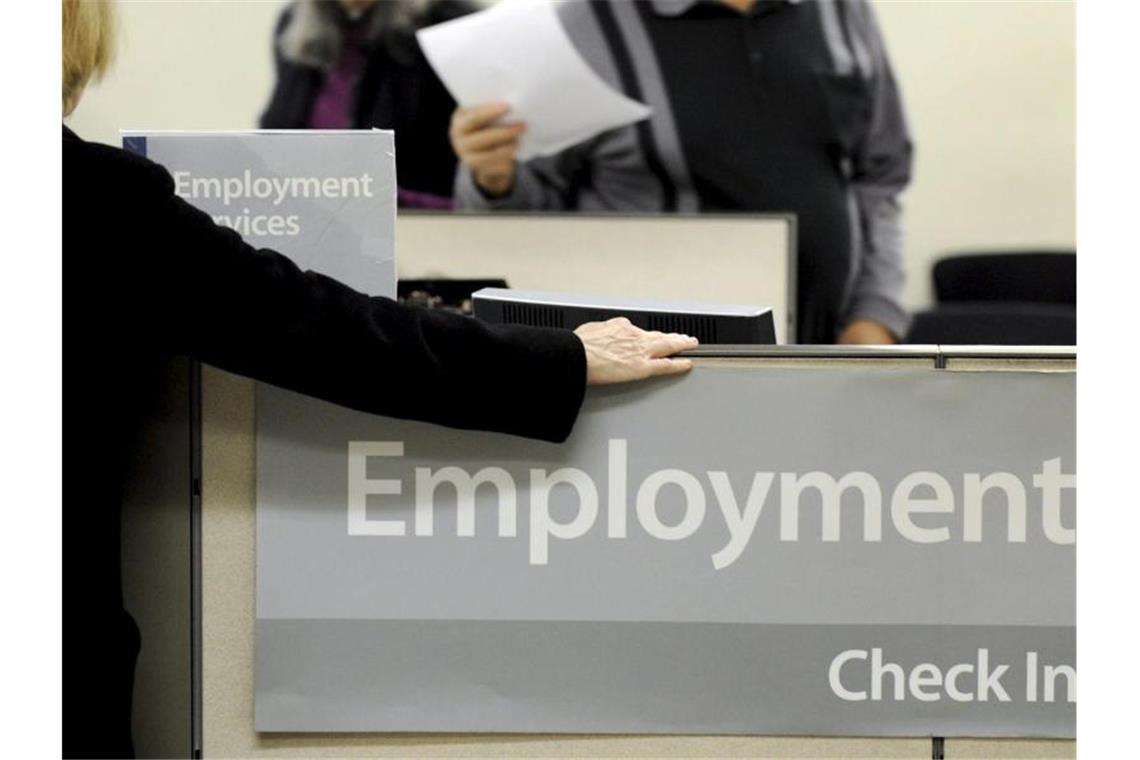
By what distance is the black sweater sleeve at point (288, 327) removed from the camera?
1545mm

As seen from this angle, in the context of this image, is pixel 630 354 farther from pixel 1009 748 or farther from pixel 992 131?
pixel 992 131

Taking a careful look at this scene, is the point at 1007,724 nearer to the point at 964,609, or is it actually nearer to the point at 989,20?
the point at 964,609

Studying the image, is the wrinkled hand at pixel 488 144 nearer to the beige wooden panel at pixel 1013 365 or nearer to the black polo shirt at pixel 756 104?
the black polo shirt at pixel 756 104

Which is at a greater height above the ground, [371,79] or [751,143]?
[371,79]

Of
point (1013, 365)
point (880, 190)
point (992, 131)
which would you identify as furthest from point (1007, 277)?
point (1013, 365)

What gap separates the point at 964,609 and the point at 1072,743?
0.20 m

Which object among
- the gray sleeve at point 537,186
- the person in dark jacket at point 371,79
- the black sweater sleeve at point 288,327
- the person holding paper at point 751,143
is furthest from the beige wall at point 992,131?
the black sweater sleeve at point 288,327

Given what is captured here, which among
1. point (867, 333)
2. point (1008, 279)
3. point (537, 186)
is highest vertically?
point (537, 186)

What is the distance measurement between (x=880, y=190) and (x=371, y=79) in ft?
5.23

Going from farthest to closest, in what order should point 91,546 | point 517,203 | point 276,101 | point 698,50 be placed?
point 276,101 < point 698,50 < point 517,203 < point 91,546

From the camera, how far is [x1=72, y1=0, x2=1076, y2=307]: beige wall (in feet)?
16.3

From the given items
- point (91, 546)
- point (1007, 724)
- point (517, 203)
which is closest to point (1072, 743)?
point (1007, 724)

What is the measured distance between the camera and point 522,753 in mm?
1739

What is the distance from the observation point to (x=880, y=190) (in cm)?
455
